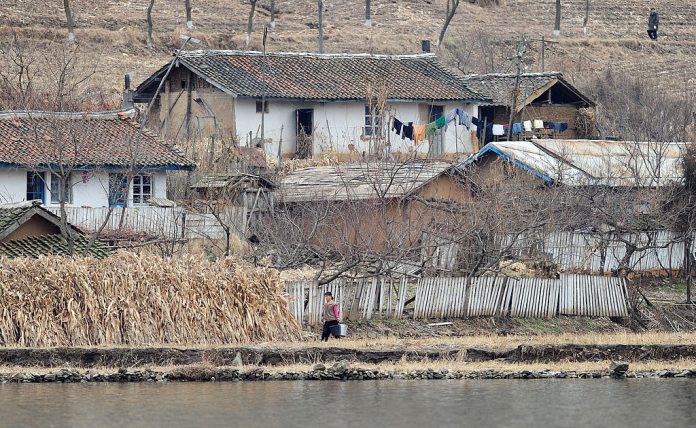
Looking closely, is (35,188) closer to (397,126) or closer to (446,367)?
(397,126)

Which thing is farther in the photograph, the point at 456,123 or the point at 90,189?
the point at 456,123

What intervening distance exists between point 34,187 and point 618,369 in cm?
1941

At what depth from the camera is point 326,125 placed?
48.9m

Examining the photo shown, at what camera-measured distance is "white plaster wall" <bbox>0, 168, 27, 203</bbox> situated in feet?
117

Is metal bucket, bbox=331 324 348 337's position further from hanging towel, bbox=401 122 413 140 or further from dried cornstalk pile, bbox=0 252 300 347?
hanging towel, bbox=401 122 413 140

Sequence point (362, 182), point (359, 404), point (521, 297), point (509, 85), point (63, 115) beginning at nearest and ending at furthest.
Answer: point (359, 404) → point (521, 297) → point (362, 182) → point (63, 115) → point (509, 85)

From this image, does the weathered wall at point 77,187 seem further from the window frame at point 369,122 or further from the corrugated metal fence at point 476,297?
the window frame at point 369,122

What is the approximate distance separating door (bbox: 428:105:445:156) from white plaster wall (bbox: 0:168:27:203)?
17.8 m

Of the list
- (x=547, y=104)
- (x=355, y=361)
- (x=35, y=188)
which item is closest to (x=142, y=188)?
(x=35, y=188)

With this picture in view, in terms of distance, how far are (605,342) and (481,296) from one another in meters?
5.11

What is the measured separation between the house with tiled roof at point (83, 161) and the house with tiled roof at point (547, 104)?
1811cm

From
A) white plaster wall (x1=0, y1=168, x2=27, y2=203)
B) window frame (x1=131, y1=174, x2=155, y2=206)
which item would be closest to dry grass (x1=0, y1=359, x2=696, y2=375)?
white plaster wall (x1=0, y1=168, x2=27, y2=203)

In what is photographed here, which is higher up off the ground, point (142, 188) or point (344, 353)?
point (142, 188)

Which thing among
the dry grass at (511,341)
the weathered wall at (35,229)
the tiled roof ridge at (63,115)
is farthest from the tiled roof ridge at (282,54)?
the dry grass at (511,341)
